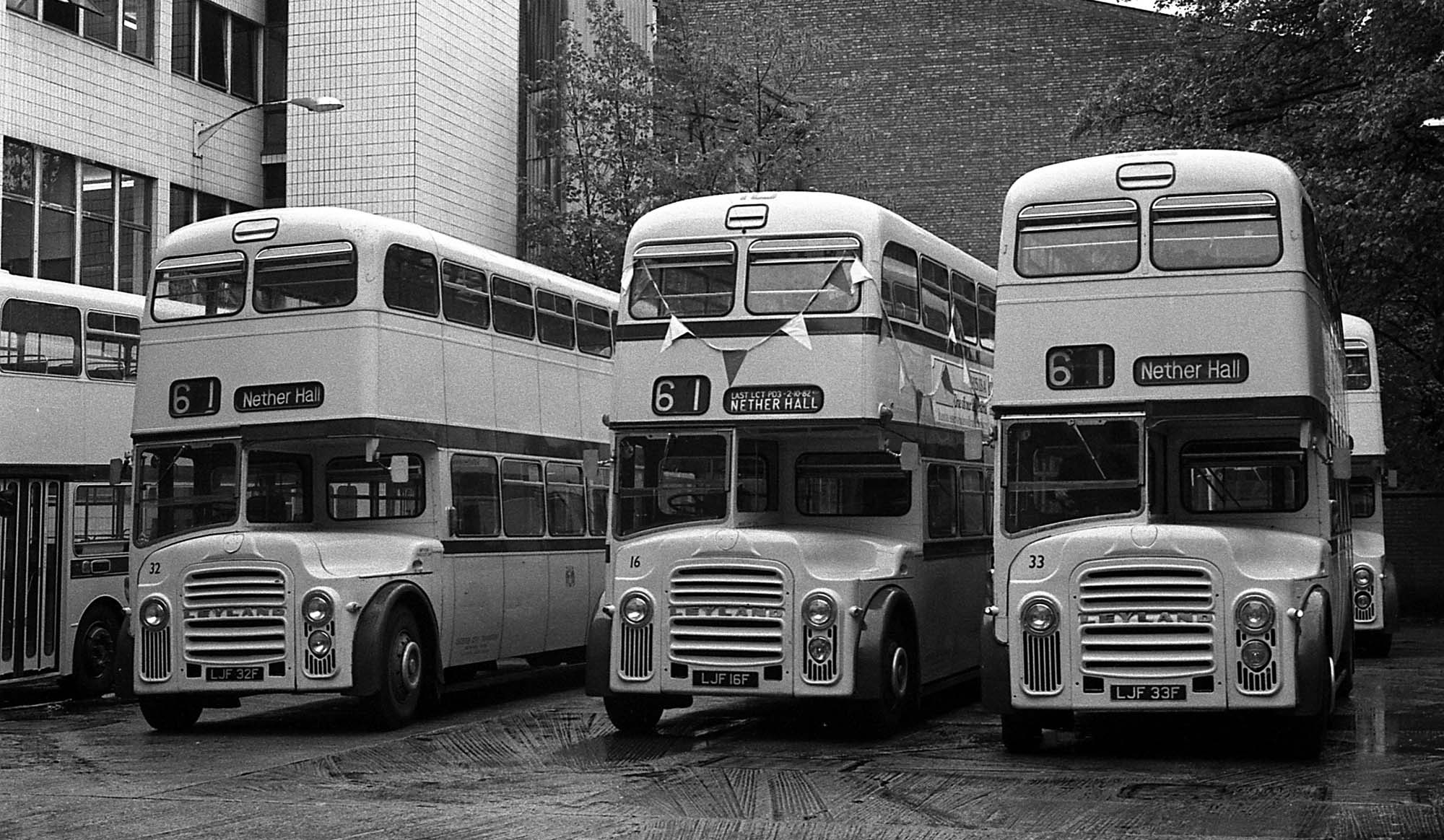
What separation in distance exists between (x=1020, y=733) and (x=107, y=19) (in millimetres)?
18702

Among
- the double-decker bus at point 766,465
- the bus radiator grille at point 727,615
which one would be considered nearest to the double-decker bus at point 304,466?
the double-decker bus at point 766,465

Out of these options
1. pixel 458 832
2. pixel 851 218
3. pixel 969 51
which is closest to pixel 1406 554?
pixel 969 51

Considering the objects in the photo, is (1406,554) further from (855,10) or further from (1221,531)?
(1221,531)

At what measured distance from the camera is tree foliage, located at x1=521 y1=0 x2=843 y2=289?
31.5 metres

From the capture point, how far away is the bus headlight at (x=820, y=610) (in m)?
14.8

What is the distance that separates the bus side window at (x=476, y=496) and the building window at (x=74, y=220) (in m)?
9.87

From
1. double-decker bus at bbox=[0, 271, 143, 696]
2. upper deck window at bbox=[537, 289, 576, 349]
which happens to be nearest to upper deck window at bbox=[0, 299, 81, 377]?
double-decker bus at bbox=[0, 271, 143, 696]

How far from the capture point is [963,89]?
42.4 metres

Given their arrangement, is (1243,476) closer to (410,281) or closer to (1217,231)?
(1217,231)

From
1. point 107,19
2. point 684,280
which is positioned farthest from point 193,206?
point 684,280

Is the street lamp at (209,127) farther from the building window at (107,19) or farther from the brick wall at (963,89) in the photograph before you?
the brick wall at (963,89)

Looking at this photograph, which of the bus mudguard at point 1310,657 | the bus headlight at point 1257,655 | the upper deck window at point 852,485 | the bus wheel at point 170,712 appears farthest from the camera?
the bus wheel at point 170,712

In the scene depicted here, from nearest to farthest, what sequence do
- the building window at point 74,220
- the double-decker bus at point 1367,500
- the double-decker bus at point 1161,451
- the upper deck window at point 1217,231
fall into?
the double-decker bus at point 1161,451 < the upper deck window at point 1217,231 < the double-decker bus at point 1367,500 < the building window at point 74,220

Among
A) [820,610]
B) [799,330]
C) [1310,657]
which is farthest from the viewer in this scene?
[799,330]
